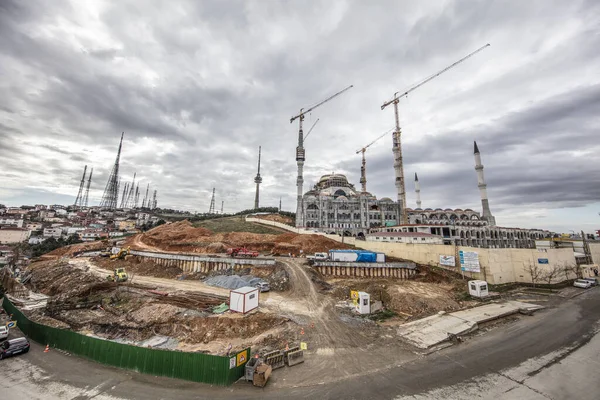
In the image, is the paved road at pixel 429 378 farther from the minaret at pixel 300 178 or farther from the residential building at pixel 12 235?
the residential building at pixel 12 235

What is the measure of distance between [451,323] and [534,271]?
25202 mm

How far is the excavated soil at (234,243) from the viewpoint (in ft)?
181

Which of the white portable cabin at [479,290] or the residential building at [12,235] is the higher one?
the residential building at [12,235]

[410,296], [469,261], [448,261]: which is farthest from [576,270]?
[410,296]

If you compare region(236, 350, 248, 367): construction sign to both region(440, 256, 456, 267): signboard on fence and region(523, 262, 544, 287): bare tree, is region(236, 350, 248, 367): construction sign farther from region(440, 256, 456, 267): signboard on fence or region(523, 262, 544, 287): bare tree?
region(523, 262, 544, 287): bare tree

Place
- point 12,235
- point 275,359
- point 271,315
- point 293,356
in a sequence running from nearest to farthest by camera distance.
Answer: point 275,359 < point 293,356 < point 271,315 < point 12,235

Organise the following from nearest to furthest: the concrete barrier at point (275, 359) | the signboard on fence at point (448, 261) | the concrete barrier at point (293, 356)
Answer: the concrete barrier at point (275, 359)
the concrete barrier at point (293, 356)
the signboard on fence at point (448, 261)

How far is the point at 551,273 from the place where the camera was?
36.0 metres

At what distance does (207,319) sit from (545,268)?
1894 inches

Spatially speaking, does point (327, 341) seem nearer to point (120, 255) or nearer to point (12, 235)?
point (120, 255)

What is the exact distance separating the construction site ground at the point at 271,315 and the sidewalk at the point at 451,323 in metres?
1.26

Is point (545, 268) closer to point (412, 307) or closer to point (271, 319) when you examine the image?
point (412, 307)

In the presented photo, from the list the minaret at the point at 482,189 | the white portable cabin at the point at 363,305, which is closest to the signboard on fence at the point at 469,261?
the white portable cabin at the point at 363,305

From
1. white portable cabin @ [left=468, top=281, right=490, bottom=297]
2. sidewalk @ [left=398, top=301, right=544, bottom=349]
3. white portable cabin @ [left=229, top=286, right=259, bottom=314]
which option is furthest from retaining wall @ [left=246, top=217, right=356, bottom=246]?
white portable cabin @ [left=229, top=286, right=259, bottom=314]
